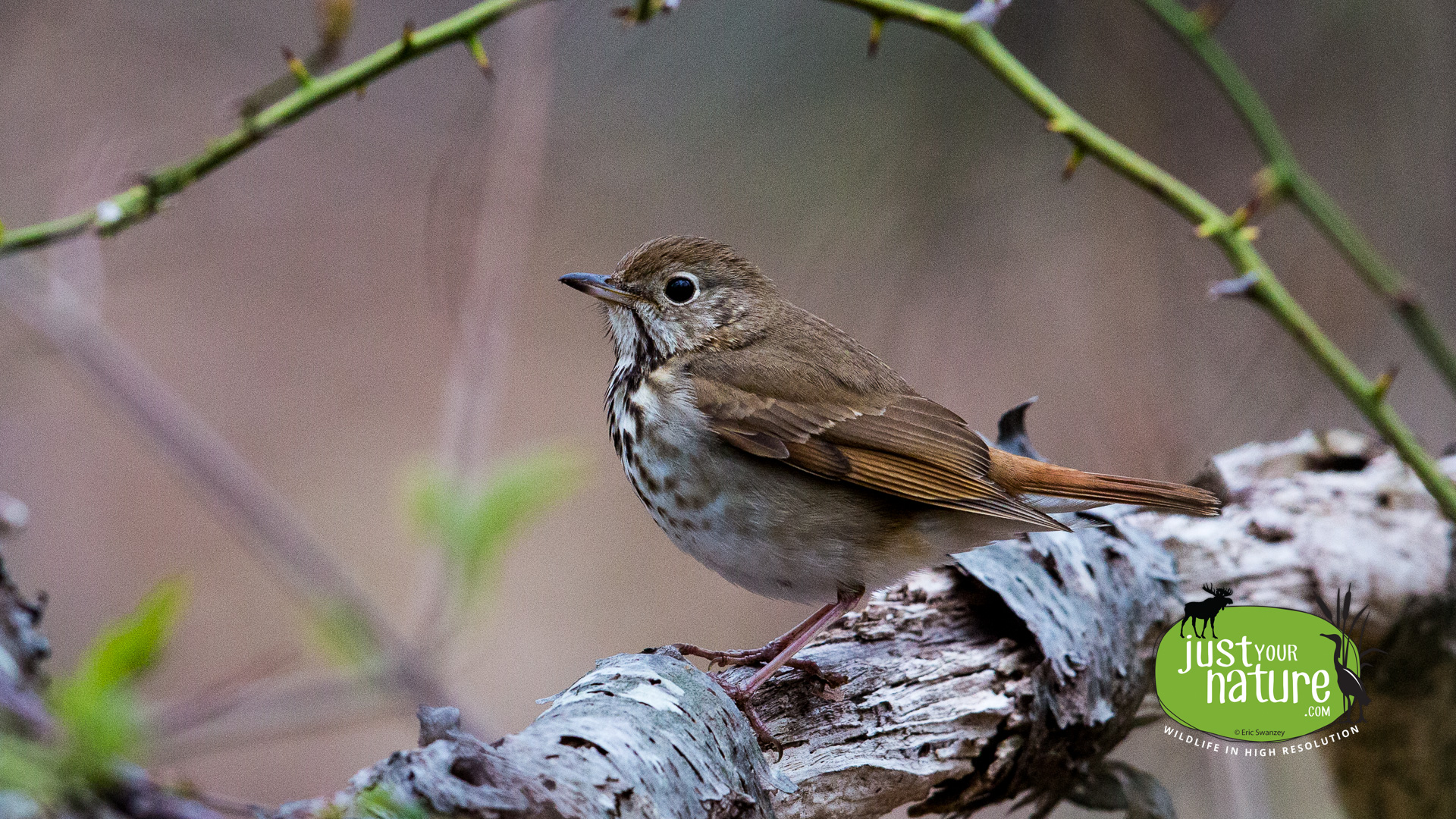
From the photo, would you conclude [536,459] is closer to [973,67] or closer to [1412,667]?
[1412,667]

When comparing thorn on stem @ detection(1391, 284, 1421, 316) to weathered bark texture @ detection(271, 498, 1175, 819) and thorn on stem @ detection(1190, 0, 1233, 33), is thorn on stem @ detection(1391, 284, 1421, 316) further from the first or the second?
weathered bark texture @ detection(271, 498, 1175, 819)

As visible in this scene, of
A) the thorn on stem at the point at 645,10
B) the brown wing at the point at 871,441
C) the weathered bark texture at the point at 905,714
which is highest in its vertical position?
the thorn on stem at the point at 645,10

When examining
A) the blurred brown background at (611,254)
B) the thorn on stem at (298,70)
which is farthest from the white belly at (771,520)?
the blurred brown background at (611,254)

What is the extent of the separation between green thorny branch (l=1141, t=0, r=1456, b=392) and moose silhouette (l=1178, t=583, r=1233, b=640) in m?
0.88

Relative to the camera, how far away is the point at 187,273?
20.7ft

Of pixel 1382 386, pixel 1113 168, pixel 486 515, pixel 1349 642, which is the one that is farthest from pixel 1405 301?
pixel 486 515

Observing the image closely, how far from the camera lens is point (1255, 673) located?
2.60 meters

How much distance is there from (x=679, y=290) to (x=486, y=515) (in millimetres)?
1818

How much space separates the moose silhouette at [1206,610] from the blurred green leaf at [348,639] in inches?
83.3

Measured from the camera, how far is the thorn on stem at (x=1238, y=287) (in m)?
2.04

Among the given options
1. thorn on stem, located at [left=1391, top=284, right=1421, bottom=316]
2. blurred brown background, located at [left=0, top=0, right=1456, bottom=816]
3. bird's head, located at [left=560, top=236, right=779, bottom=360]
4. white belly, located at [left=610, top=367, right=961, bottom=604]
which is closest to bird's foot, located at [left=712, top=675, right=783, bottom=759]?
white belly, located at [left=610, top=367, right=961, bottom=604]

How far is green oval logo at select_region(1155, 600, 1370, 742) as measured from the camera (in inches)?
100

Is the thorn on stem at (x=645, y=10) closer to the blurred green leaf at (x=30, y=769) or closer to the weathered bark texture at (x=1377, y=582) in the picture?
the blurred green leaf at (x=30, y=769)

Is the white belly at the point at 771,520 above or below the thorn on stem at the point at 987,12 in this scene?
below
